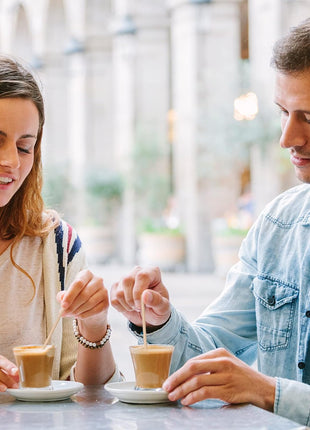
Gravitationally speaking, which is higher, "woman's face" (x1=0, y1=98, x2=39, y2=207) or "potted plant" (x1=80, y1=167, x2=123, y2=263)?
"woman's face" (x1=0, y1=98, x2=39, y2=207)

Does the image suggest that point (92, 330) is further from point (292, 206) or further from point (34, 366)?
point (292, 206)

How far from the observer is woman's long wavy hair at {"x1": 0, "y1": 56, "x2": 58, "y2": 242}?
2.68 meters

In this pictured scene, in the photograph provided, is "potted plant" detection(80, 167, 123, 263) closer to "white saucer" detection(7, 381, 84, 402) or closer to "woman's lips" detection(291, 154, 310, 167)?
"woman's lips" detection(291, 154, 310, 167)

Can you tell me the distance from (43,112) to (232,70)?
46.0 feet

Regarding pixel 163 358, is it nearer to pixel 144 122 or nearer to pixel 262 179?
pixel 262 179

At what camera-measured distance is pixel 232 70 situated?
16.4 m

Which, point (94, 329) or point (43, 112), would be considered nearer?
point (94, 329)

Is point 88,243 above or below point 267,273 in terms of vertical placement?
below

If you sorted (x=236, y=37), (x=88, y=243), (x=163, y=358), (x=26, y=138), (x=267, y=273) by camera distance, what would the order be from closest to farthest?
(x=163, y=358) < (x=26, y=138) < (x=267, y=273) < (x=236, y=37) < (x=88, y=243)

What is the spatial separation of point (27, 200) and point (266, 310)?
2.94 ft

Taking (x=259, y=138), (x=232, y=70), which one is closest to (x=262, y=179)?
(x=259, y=138)

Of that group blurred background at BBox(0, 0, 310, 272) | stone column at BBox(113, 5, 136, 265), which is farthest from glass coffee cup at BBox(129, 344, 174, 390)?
stone column at BBox(113, 5, 136, 265)

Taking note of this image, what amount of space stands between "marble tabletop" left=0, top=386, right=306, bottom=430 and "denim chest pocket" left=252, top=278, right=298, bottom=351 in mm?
587

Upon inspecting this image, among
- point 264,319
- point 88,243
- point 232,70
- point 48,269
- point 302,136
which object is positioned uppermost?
point 232,70
